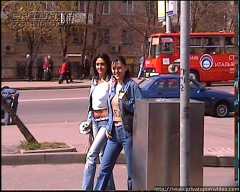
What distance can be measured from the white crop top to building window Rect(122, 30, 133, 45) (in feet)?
115

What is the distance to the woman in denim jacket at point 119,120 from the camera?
22.4 feet

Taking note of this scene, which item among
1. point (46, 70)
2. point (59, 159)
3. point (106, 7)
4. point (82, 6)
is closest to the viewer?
point (59, 159)

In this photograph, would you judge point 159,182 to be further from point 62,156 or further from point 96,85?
point 62,156

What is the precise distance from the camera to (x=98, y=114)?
738 centimetres

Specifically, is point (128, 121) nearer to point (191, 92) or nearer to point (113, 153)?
point (113, 153)

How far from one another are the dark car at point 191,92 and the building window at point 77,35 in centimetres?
2458

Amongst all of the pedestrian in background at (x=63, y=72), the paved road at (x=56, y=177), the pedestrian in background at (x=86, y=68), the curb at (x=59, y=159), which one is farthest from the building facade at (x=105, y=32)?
the paved road at (x=56, y=177)

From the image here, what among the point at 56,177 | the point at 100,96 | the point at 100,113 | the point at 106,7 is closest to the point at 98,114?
the point at 100,113

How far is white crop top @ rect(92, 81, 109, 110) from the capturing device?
7301 millimetres

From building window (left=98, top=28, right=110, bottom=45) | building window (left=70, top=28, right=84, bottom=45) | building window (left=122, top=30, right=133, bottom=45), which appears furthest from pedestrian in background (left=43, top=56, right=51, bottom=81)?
building window (left=122, top=30, right=133, bottom=45)

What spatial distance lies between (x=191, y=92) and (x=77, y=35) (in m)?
28.6

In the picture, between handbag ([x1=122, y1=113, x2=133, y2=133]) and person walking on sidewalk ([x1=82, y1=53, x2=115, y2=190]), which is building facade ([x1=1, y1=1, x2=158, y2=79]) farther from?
handbag ([x1=122, y1=113, x2=133, y2=133])

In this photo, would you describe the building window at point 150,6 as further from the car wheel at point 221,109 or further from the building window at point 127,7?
the car wheel at point 221,109

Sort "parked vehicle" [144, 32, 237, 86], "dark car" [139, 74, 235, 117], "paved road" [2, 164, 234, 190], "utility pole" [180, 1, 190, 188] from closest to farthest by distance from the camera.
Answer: "utility pole" [180, 1, 190, 188]
"paved road" [2, 164, 234, 190]
"dark car" [139, 74, 235, 117]
"parked vehicle" [144, 32, 237, 86]
